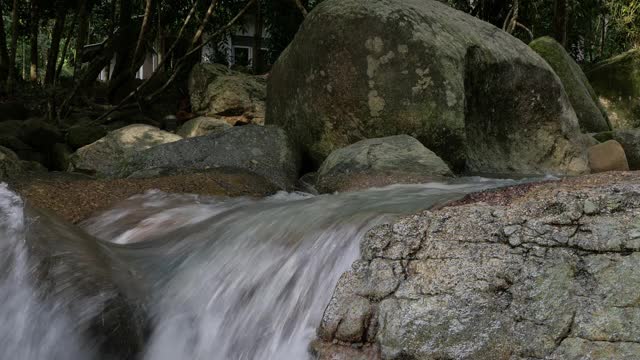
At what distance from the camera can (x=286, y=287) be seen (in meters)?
3.53

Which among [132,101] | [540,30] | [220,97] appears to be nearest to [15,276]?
[220,97]

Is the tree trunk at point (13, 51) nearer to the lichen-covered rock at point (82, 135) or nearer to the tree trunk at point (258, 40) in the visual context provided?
the lichen-covered rock at point (82, 135)

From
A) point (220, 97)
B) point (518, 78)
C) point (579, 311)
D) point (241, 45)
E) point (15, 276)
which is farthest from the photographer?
point (241, 45)

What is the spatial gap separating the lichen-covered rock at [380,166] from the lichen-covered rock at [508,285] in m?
2.89

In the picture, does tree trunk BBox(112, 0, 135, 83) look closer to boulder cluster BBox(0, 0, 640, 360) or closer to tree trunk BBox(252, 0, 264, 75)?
boulder cluster BBox(0, 0, 640, 360)

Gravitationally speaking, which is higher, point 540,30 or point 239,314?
point 540,30

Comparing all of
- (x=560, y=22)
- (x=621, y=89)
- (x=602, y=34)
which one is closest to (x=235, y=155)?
(x=560, y=22)

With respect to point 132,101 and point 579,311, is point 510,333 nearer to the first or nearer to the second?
point 579,311

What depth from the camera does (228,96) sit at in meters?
13.4

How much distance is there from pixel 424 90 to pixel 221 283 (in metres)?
4.55

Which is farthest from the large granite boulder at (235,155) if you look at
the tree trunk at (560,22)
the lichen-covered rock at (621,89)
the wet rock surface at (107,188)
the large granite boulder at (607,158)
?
the lichen-covered rock at (621,89)

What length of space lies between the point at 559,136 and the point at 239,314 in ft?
21.9

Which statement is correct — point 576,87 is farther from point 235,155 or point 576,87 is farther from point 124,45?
point 124,45

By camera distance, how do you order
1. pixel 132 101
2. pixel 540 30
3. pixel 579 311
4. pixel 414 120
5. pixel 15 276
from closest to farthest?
pixel 579 311, pixel 15 276, pixel 414 120, pixel 132 101, pixel 540 30
